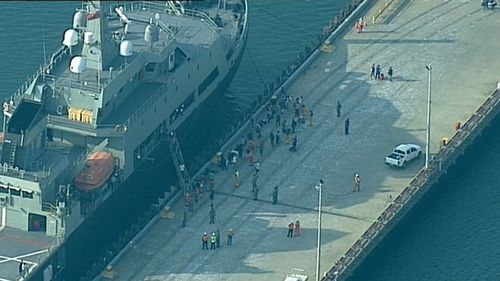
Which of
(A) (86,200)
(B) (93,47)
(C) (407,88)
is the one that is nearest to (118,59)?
(B) (93,47)

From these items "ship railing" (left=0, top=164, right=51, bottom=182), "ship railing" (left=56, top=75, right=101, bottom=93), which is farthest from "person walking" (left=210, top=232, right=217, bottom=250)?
"ship railing" (left=56, top=75, right=101, bottom=93)

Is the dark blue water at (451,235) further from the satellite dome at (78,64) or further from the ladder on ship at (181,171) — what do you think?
the satellite dome at (78,64)

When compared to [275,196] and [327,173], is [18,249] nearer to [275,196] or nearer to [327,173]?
[275,196]

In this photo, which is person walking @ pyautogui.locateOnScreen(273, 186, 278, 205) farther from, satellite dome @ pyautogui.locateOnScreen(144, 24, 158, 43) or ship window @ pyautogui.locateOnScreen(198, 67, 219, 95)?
satellite dome @ pyautogui.locateOnScreen(144, 24, 158, 43)

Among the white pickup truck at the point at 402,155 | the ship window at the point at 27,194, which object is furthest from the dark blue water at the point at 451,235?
the ship window at the point at 27,194

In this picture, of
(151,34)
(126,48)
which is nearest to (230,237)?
(126,48)

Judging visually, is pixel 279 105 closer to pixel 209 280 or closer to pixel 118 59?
pixel 118 59
